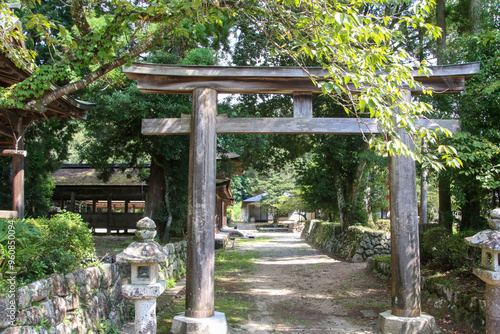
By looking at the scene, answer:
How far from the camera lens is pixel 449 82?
646cm

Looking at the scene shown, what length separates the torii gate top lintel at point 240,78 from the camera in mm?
6219

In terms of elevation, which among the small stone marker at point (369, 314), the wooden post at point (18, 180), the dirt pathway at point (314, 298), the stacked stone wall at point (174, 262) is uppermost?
the wooden post at point (18, 180)

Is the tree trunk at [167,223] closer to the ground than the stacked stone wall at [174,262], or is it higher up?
higher up

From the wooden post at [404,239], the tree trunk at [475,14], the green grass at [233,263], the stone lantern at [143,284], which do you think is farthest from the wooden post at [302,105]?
the green grass at [233,263]

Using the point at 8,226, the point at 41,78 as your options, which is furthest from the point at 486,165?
the point at 41,78

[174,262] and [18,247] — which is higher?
[18,247]

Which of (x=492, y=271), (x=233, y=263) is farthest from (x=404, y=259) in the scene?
(x=233, y=263)

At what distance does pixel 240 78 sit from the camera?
21.1 feet

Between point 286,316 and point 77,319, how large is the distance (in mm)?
4005

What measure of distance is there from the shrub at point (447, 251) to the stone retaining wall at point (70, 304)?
21.0ft

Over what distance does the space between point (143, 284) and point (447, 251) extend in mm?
6242

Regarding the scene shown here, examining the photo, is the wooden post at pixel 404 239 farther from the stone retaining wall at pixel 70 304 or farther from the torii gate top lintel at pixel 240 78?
the stone retaining wall at pixel 70 304

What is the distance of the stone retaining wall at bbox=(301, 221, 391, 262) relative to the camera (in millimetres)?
14266

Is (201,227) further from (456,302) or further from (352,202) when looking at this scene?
(352,202)
